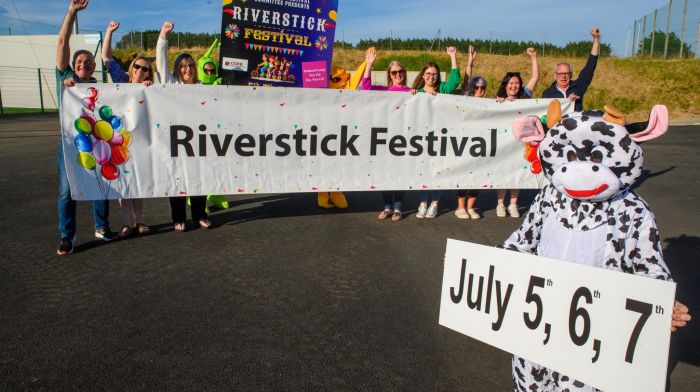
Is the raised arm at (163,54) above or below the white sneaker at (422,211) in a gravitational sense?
above

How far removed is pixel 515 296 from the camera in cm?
221

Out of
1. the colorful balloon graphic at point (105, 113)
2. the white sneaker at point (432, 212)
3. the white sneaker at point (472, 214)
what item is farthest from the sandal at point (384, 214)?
the colorful balloon graphic at point (105, 113)

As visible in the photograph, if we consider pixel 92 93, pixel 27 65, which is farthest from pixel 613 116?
pixel 27 65

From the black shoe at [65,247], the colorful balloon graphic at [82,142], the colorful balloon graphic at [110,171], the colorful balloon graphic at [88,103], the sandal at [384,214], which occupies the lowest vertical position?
the black shoe at [65,247]

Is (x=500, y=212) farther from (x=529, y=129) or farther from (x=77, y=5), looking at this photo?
(x=77, y=5)

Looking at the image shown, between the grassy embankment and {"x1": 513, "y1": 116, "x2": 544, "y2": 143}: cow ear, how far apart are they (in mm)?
27889

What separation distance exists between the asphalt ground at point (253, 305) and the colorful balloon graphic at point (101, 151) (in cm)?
93

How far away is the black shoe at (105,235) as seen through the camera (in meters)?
5.39

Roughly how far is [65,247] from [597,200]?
15.9 feet

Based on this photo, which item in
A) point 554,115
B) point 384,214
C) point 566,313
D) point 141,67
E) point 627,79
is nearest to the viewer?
point 566,313

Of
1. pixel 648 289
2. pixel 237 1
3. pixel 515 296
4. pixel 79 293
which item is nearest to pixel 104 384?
pixel 79 293

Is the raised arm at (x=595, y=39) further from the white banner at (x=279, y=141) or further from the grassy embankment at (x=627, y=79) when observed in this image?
the grassy embankment at (x=627, y=79)

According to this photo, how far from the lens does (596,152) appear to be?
2156 millimetres

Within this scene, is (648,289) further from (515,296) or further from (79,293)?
(79,293)
